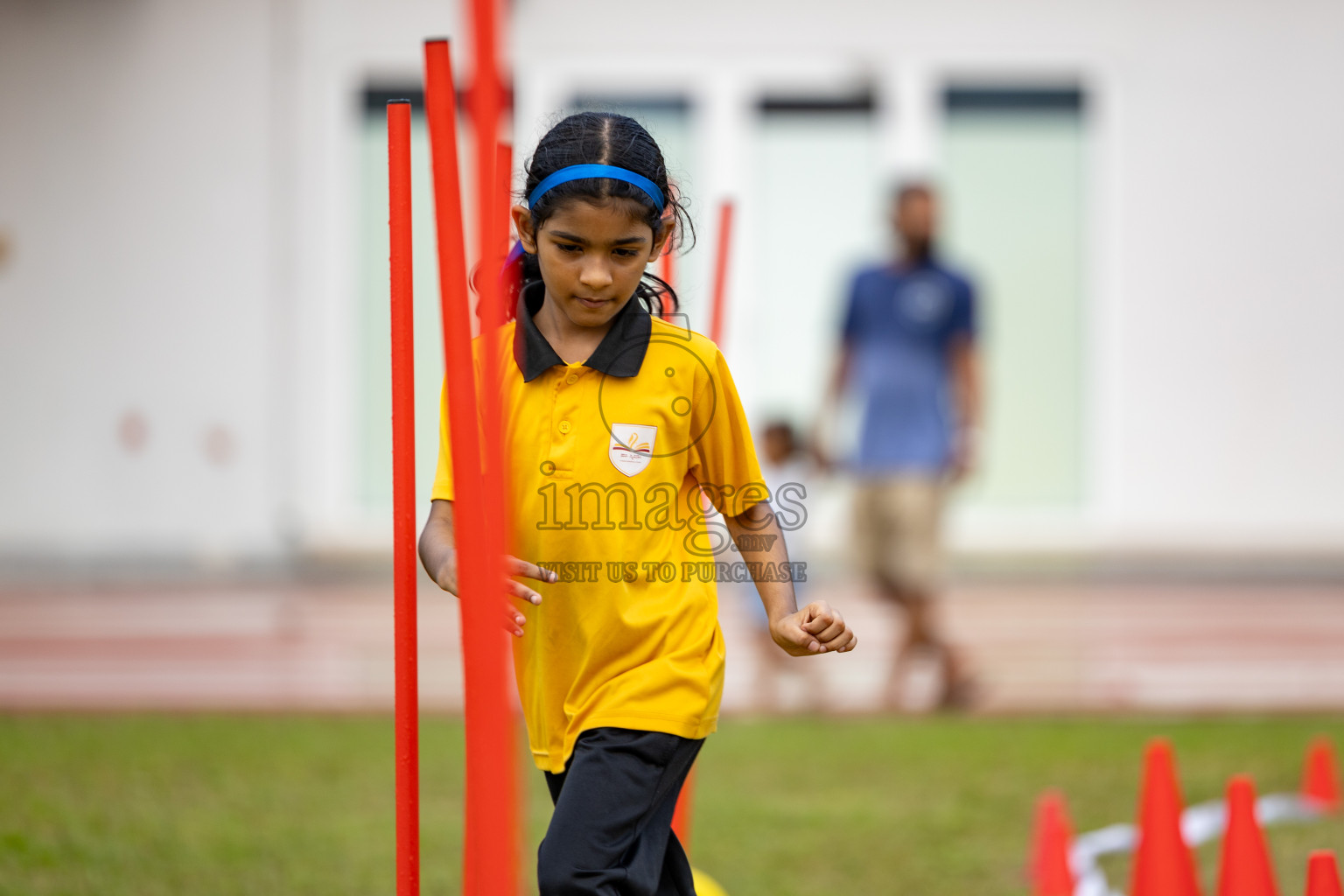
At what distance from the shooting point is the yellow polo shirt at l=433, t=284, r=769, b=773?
2.31 metres

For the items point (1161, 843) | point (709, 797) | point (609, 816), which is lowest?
point (709, 797)

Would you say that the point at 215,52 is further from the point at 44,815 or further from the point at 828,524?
the point at 44,815

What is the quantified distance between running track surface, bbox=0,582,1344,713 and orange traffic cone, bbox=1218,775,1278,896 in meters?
3.07

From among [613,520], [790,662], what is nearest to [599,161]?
[613,520]

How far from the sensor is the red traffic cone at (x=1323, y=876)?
2.66 metres

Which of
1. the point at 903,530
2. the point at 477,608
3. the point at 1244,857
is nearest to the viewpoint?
the point at 477,608

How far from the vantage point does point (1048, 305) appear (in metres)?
10.9

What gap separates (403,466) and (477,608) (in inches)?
17.7

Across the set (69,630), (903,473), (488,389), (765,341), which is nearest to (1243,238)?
(765,341)

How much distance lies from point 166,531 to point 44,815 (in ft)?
21.0

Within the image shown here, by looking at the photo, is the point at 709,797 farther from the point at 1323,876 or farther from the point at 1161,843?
the point at 1323,876

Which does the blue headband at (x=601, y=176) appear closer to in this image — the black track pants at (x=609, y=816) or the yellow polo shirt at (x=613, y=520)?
the yellow polo shirt at (x=613, y=520)

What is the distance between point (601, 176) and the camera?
2227mm

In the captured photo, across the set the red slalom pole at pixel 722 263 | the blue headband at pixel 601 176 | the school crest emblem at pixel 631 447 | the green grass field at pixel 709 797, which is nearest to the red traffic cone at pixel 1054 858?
the green grass field at pixel 709 797
